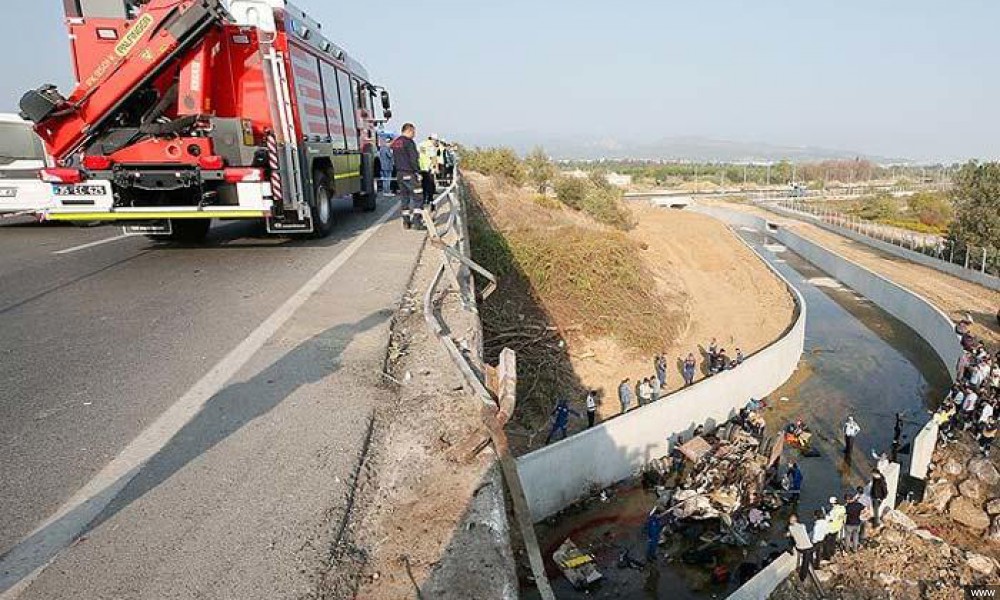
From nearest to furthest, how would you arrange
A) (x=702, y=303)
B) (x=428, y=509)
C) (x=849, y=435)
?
(x=428, y=509) → (x=849, y=435) → (x=702, y=303)

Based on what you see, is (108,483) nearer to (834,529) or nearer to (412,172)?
(412,172)

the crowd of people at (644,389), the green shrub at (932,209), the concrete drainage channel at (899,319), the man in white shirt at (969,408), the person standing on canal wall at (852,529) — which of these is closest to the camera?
the concrete drainage channel at (899,319)

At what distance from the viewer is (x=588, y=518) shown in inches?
438

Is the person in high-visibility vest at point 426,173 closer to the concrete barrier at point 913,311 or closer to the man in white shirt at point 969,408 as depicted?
the concrete barrier at point 913,311

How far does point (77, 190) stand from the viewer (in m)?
7.89

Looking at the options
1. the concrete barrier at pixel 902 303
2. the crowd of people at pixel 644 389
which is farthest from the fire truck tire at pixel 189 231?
the concrete barrier at pixel 902 303

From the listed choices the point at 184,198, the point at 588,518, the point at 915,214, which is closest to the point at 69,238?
the point at 184,198

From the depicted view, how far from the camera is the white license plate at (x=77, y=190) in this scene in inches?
311

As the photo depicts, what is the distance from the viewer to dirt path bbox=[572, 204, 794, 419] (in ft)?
57.0

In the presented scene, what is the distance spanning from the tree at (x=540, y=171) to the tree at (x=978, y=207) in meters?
24.5

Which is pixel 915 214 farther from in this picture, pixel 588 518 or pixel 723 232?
pixel 588 518

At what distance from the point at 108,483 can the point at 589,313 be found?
16642mm

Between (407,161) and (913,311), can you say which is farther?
(913,311)

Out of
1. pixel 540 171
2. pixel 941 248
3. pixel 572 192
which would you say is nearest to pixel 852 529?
pixel 941 248
